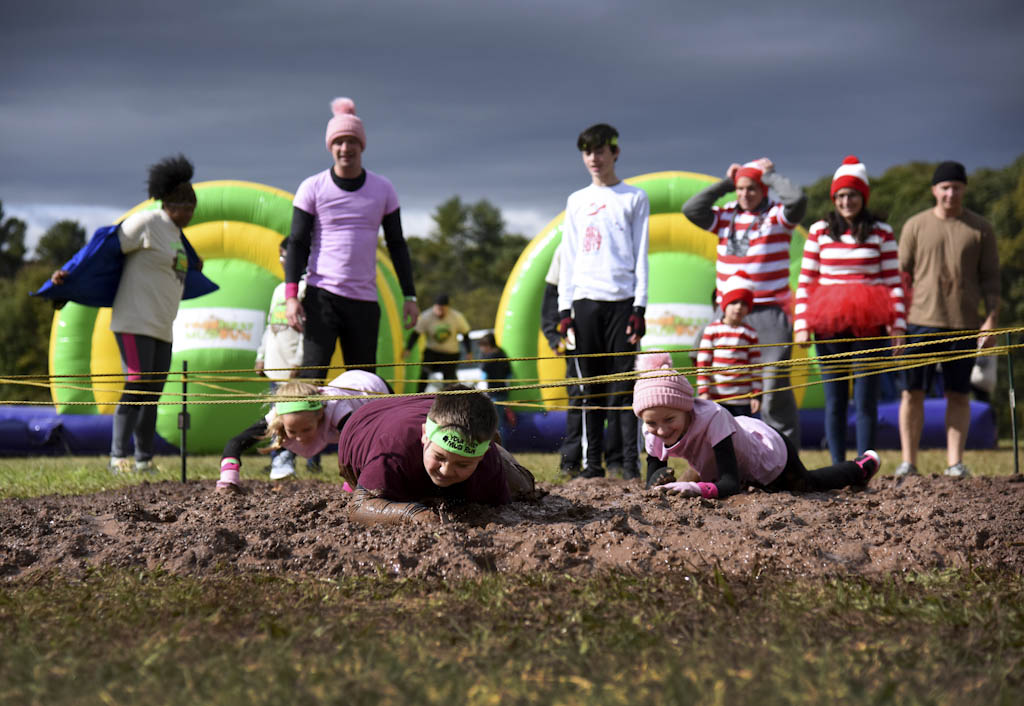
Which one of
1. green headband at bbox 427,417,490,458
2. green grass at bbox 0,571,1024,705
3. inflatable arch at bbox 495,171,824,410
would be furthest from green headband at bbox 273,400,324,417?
inflatable arch at bbox 495,171,824,410

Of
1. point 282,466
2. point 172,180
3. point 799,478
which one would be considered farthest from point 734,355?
point 172,180

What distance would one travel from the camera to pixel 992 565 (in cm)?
306

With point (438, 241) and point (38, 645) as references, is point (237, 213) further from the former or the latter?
point (438, 241)

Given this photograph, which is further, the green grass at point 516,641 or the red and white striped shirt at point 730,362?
the red and white striped shirt at point 730,362

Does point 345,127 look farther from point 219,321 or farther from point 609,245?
point 219,321

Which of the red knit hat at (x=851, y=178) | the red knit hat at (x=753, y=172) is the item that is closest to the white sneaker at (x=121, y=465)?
the red knit hat at (x=753, y=172)

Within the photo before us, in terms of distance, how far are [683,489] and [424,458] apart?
114cm

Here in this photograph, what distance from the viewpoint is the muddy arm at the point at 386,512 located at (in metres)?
3.42

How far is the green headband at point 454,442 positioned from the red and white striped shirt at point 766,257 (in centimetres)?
298

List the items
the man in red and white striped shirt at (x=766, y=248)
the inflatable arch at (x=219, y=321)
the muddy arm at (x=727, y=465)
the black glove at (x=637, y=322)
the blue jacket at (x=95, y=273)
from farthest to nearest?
the inflatable arch at (x=219, y=321) < the blue jacket at (x=95, y=273) < the man in red and white striped shirt at (x=766, y=248) < the black glove at (x=637, y=322) < the muddy arm at (x=727, y=465)

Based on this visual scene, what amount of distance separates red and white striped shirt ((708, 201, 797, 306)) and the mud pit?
6.64ft

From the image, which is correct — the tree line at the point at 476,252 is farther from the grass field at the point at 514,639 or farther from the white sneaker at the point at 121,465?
the grass field at the point at 514,639

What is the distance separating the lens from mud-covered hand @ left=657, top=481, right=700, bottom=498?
3.93 metres

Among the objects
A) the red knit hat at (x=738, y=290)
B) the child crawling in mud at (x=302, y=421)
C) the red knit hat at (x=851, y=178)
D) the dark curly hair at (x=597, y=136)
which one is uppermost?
the dark curly hair at (x=597, y=136)
